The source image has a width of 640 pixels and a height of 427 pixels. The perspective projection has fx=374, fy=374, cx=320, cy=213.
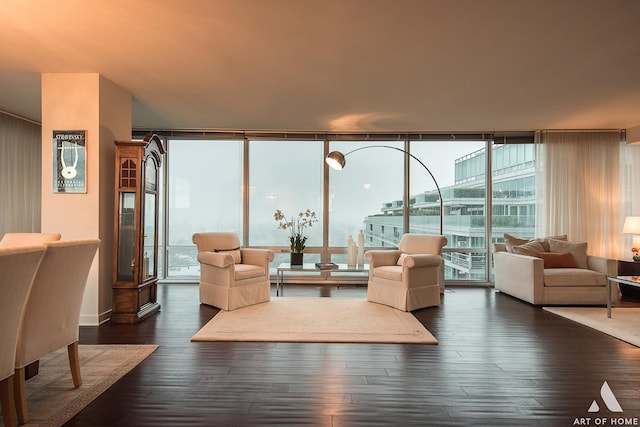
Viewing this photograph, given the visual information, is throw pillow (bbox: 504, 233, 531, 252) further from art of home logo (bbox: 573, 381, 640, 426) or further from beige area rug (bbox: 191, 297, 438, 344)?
art of home logo (bbox: 573, 381, 640, 426)

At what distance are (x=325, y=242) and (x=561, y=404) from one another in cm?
435

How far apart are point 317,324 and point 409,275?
1.25m

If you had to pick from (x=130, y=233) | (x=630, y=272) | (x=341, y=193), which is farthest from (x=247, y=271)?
(x=630, y=272)

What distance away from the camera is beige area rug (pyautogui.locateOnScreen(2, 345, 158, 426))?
6.79 ft

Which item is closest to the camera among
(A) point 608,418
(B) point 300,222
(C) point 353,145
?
(A) point 608,418

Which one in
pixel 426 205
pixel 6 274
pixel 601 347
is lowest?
pixel 601 347

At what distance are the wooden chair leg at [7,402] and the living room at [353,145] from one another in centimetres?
33

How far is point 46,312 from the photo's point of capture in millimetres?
2035

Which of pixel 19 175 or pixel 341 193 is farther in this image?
pixel 341 193

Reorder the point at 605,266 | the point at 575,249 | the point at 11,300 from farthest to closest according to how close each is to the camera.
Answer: the point at 575,249 → the point at 605,266 → the point at 11,300

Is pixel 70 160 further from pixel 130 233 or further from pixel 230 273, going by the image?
pixel 230 273

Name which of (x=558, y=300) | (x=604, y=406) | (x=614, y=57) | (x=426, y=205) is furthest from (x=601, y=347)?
(x=426, y=205)

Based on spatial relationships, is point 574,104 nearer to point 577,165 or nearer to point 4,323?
point 577,165

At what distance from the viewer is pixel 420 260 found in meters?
4.36
